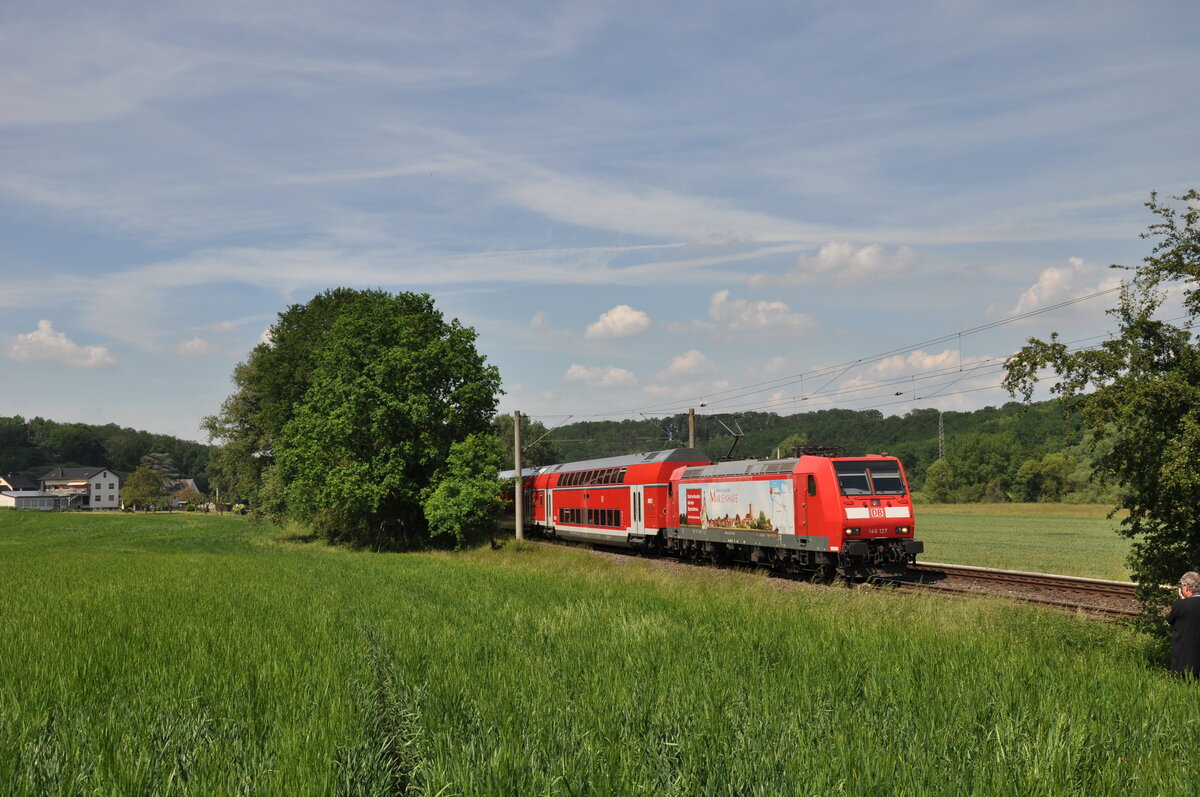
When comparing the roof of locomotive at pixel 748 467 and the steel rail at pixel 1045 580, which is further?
the roof of locomotive at pixel 748 467

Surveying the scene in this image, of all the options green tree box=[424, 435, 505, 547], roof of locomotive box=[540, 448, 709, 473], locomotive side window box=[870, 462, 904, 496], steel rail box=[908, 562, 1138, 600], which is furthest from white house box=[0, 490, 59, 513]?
locomotive side window box=[870, 462, 904, 496]

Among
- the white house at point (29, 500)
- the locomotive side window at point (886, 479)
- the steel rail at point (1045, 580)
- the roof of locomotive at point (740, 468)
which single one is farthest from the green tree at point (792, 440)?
the white house at point (29, 500)

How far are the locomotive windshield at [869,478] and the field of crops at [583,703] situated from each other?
351 inches

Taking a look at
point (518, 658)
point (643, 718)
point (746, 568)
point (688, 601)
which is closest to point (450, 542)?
point (746, 568)

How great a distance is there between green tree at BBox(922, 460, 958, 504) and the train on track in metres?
76.9

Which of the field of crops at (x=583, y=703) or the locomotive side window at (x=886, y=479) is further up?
the locomotive side window at (x=886, y=479)

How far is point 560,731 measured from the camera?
21.2ft

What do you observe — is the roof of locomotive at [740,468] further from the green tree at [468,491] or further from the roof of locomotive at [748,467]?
the green tree at [468,491]

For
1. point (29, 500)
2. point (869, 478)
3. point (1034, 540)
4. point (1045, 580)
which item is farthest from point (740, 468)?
point (29, 500)

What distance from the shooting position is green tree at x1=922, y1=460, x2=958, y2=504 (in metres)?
107

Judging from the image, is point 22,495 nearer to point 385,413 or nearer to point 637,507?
point 385,413

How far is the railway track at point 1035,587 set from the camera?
63.0ft

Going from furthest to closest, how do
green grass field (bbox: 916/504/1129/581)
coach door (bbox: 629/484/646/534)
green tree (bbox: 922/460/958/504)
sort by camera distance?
1. green tree (bbox: 922/460/958/504)
2. coach door (bbox: 629/484/646/534)
3. green grass field (bbox: 916/504/1129/581)

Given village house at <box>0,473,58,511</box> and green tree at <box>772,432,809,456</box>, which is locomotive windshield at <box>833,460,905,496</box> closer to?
green tree at <box>772,432,809,456</box>
